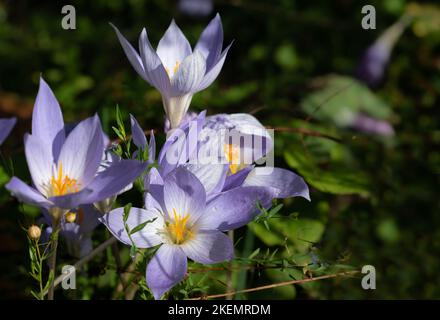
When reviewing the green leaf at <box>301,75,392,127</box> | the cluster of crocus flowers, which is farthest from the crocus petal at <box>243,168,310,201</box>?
the green leaf at <box>301,75,392,127</box>

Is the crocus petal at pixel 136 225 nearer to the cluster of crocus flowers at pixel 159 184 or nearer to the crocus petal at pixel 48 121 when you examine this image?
the cluster of crocus flowers at pixel 159 184

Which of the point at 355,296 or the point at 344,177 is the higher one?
the point at 344,177

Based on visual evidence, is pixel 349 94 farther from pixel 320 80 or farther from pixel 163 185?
pixel 163 185

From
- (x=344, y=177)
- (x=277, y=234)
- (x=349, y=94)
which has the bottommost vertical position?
(x=277, y=234)

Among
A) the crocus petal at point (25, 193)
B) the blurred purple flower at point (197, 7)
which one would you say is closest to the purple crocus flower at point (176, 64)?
the crocus petal at point (25, 193)

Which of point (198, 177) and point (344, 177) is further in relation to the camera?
point (344, 177)
